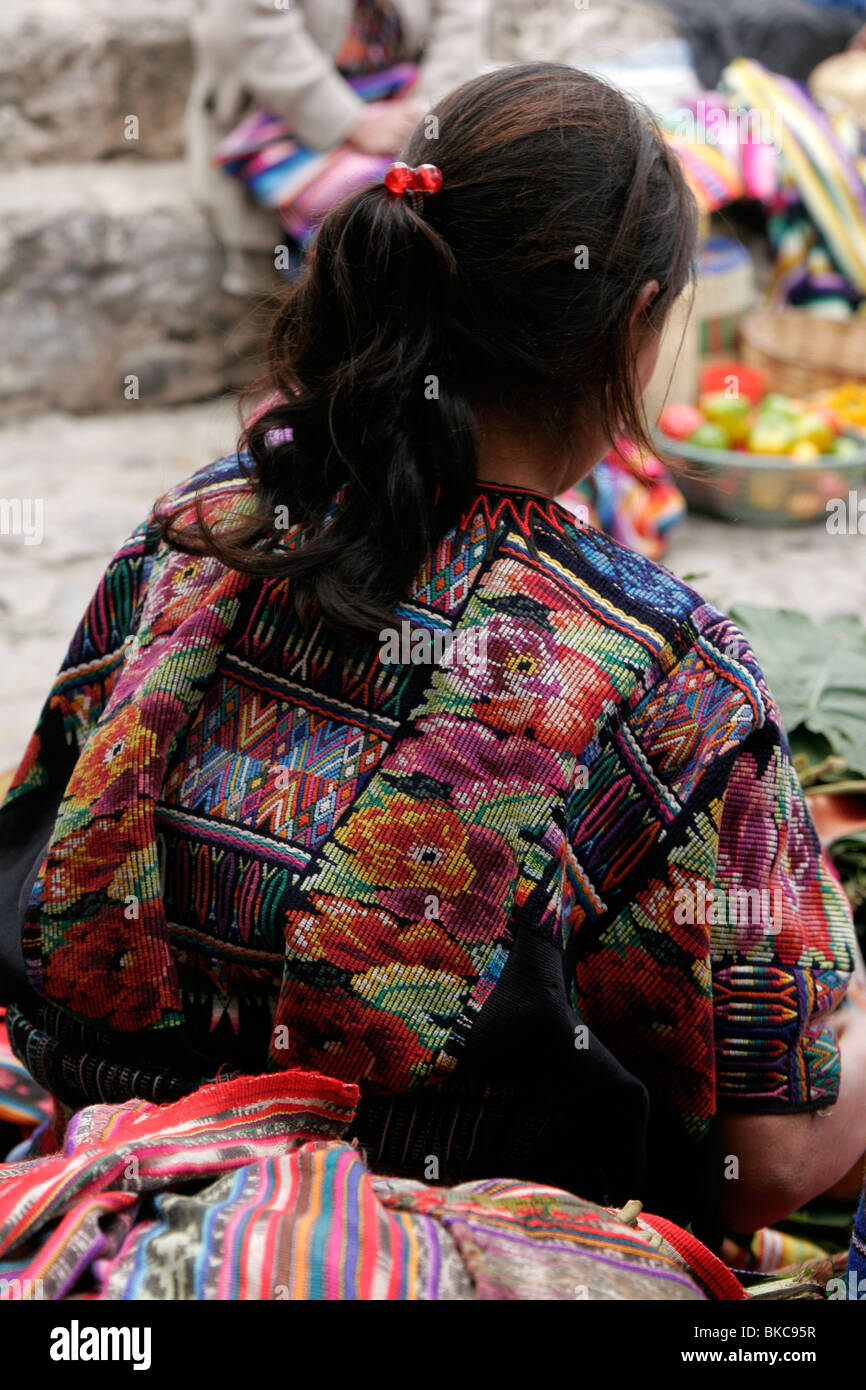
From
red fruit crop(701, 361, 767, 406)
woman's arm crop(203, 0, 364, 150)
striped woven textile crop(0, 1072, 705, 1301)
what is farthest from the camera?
red fruit crop(701, 361, 767, 406)

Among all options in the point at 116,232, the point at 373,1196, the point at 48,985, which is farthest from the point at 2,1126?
the point at 116,232

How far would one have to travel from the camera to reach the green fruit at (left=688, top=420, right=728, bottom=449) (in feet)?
13.6

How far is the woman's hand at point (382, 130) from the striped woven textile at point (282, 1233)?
3.67m

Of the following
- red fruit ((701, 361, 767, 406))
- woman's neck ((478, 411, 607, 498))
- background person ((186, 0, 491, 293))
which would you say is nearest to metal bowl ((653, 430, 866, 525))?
red fruit ((701, 361, 767, 406))

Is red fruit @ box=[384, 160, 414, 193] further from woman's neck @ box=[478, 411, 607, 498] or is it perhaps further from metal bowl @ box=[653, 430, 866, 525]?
metal bowl @ box=[653, 430, 866, 525]

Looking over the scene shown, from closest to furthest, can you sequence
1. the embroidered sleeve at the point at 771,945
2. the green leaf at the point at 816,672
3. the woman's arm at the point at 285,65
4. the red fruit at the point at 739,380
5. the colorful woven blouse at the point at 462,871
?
the colorful woven blouse at the point at 462,871, the embroidered sleeve at the point at 771,945, the green leaf at the point at 816,672, the woman's arm at the point at 285,65, the red fruit at the point at 739,380

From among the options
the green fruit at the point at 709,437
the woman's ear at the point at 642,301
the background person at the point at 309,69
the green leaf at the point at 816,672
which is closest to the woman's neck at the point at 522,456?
the woman's ear at the point at 642,301

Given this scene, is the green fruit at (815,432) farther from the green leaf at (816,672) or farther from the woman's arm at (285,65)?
the green leaf at (816,672)

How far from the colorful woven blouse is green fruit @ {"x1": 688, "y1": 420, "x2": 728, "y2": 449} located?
3048 mm

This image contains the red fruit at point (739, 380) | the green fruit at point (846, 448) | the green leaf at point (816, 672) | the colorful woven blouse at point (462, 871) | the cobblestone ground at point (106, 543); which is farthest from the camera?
the red fruit at point (739, 380)

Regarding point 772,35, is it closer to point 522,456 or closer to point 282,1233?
point 522,456

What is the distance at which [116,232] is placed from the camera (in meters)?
4.51

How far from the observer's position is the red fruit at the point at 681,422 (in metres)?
4.25

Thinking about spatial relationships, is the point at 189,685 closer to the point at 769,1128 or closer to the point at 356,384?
the point at 356,384
